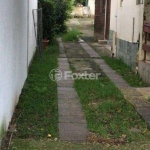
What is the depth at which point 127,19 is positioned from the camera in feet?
43.4

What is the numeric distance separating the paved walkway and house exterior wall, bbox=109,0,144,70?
3006mm

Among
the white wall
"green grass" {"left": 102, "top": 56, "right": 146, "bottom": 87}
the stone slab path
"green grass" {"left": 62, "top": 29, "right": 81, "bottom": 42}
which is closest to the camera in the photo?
the stone slab path

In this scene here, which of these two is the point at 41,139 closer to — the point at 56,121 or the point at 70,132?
the point at 70,132

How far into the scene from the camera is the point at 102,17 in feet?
76.9

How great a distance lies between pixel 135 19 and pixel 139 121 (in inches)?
247

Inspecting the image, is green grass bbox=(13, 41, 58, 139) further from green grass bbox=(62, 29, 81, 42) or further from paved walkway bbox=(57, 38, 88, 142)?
green grass bbox=(62, 29, 81, 42)

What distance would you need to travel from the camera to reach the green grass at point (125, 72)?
32.5 ft

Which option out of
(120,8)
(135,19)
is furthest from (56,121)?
(120,8)

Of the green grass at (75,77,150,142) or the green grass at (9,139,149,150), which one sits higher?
the green grass at (9,139,149,150)

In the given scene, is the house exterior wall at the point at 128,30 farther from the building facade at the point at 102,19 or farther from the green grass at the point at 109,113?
the building facade at the point at 102,19

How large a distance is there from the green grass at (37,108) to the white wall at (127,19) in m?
3.04

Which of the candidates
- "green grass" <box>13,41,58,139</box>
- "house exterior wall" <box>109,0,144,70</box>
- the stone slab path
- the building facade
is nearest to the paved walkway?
"green grass" <box>13,41,58,139</box>

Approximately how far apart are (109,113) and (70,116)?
714 millimetres

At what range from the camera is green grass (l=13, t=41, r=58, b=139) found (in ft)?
18.2
